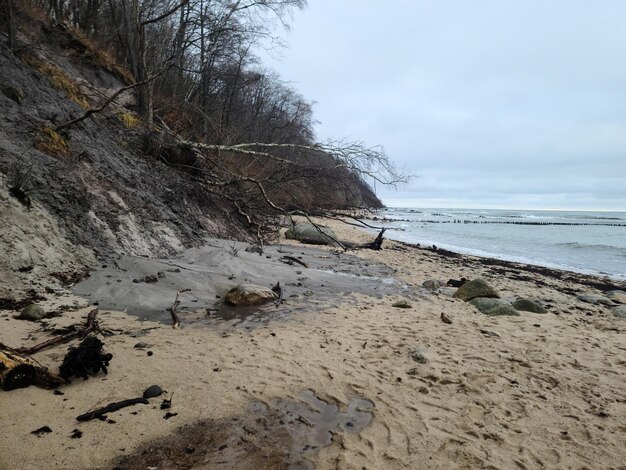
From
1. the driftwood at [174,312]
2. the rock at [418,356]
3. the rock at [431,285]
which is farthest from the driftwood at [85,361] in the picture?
the rock at [431,285]

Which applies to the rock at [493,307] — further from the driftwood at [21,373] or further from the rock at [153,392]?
the driftwood at [21,373]

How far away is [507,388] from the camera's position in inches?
141

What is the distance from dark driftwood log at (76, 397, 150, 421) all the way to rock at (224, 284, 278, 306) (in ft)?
9.89

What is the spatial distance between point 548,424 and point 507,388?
0.58m

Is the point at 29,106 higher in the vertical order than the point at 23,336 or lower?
higher

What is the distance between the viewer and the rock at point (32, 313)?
14.1 feet

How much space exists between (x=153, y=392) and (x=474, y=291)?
249 inches

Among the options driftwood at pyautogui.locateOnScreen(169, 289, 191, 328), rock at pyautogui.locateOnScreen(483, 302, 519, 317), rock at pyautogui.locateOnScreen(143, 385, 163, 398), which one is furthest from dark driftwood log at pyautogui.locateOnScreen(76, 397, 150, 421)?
rock at pyautogui.locateOnScreen(483, 302, 519, 317)

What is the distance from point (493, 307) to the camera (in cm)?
659

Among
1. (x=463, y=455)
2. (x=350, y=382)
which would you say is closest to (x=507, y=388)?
(x=463, y=455)

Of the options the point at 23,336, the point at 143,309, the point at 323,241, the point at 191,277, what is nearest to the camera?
the point at 23,336

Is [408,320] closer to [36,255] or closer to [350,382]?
[350,382]

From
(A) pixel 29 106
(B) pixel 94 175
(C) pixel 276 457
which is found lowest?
(C) pixel 276 457

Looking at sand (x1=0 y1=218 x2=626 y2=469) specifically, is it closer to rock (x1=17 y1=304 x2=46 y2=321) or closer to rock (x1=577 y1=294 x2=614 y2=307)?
rock (x1=17 y1=304 x2=46 y2=321)
